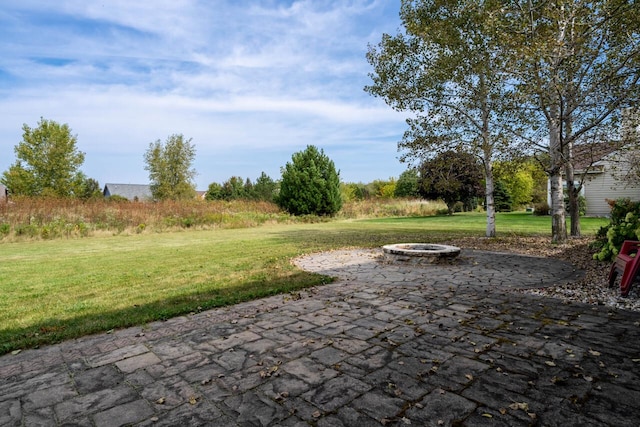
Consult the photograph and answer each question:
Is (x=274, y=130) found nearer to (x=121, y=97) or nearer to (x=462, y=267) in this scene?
(x=121, y=97)

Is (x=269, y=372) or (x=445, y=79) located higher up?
(x=445, y=79)

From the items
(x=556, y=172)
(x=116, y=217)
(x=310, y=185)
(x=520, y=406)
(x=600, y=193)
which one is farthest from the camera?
(x=310, y=185)

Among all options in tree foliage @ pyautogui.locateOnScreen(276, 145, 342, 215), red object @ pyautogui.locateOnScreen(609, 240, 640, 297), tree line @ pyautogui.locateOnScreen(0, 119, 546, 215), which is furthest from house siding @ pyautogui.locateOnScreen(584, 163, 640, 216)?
red object @ pyautogui.locateOnScreen(609, 240, 640, 297)

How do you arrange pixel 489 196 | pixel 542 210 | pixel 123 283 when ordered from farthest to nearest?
1. pixel 542 210
2. pixel 489 196
3. pixel 123 283

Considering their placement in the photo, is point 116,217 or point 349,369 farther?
point 116,217

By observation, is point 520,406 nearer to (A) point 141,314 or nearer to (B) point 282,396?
(B) point 282,396

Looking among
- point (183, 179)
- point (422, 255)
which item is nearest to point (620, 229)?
point (422, 255)

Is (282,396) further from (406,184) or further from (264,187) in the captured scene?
(406,184)

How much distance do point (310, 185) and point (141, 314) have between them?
58.2 ft

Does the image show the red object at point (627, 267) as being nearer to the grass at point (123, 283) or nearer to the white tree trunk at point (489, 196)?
the grass at point (123, 283)

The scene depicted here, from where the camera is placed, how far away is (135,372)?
8.55 feet

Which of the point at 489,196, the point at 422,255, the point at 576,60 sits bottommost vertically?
the point at 422,255

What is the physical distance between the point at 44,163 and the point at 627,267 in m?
29.9

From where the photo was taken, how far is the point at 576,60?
7.49 metres
